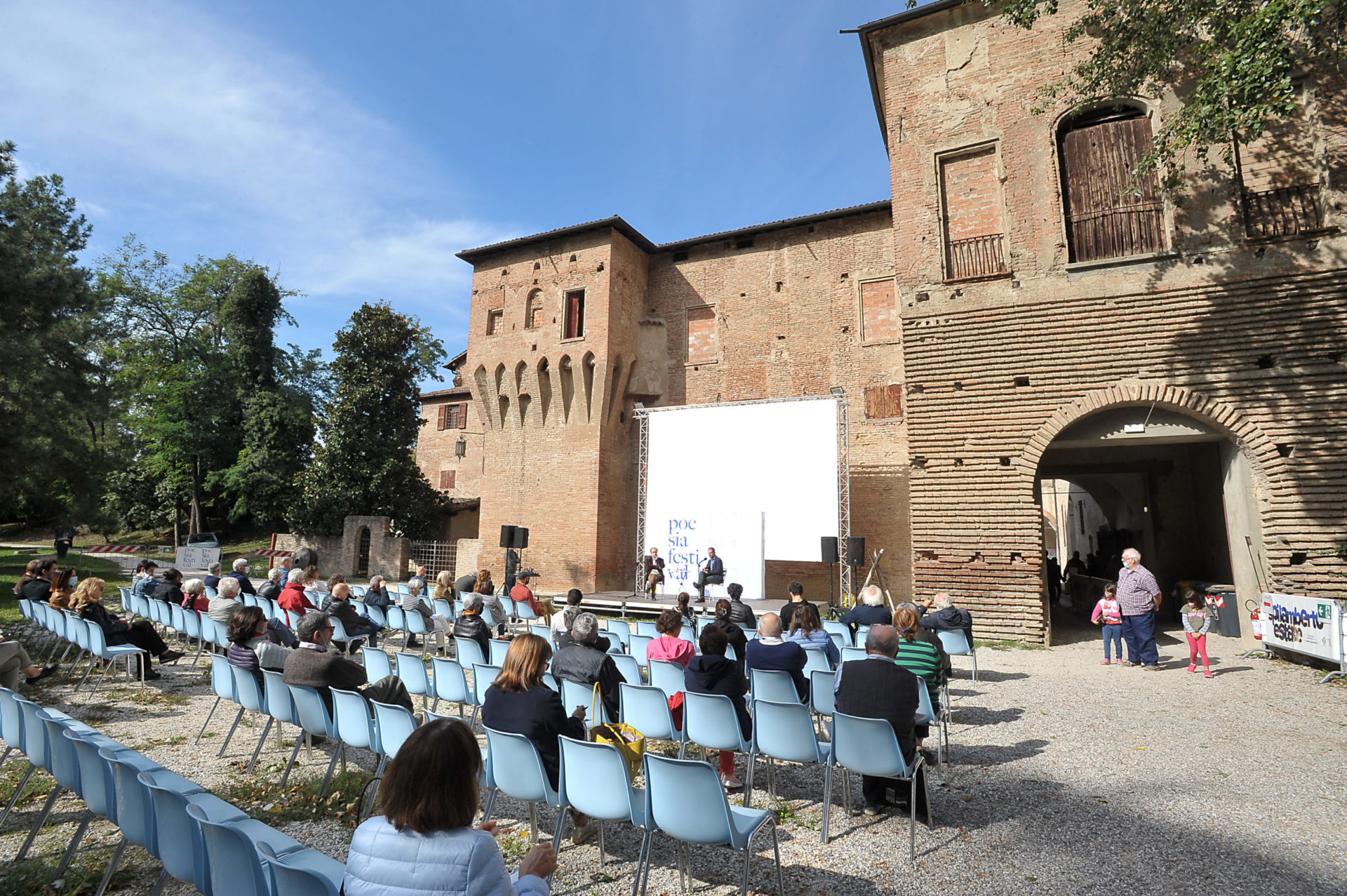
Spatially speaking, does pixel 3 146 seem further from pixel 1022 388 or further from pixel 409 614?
pixel 1022 388

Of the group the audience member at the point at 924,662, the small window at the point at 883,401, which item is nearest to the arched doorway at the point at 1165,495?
the small window at the point at 883,401

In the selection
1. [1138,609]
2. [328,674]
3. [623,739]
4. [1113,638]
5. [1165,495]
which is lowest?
[1113,638]

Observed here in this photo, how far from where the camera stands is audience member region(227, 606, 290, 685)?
4.89 metres

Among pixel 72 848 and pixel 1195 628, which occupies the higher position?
pixel 1195 628

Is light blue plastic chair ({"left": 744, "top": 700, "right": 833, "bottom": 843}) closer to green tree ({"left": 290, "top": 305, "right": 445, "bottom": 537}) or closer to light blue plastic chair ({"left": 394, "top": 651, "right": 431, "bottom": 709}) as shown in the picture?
light blue plastic chair ({"left": 394, "top": 651, "right": 431, "bottom": 709})

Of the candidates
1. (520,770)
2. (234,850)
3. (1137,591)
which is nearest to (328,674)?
(520,770)

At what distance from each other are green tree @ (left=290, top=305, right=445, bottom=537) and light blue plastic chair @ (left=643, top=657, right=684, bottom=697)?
19.9m

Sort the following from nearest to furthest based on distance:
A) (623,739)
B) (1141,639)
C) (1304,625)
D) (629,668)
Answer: (623,739)
(629,668)
(1304,625)
(1141,639)

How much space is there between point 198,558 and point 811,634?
63.9 ft

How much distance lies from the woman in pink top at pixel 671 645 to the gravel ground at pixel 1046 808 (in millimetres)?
1038

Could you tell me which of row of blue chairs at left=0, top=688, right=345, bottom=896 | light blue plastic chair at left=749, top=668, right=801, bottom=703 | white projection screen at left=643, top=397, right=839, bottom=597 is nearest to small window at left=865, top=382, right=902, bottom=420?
white projection screen at left=643, top=397, right=839, bottom=597

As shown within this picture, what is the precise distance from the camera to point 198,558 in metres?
18.6

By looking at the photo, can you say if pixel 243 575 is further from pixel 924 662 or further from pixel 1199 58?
pixel 1199 58

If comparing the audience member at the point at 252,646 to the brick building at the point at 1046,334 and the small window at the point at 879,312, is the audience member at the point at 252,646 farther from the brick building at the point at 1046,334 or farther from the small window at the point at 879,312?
the small window at the point at 879,312
